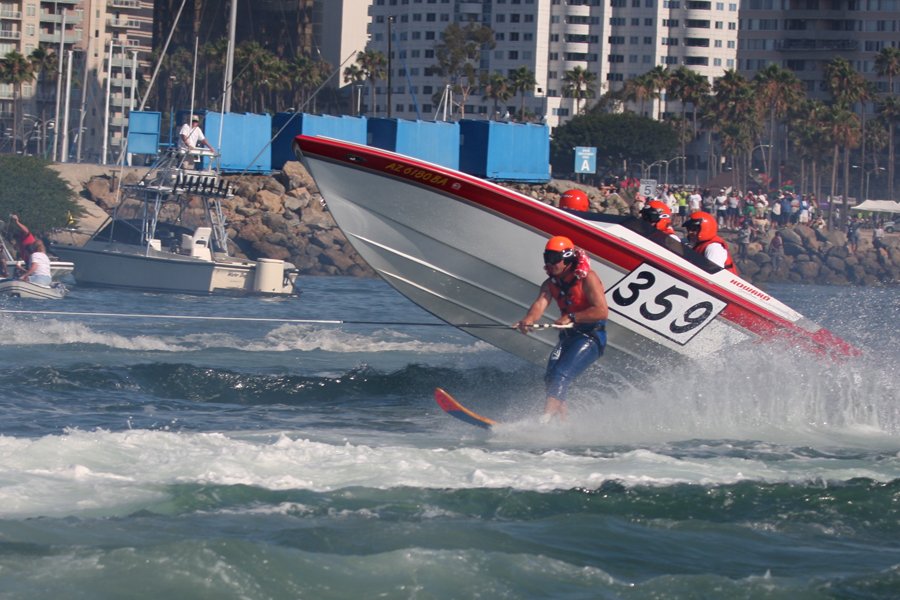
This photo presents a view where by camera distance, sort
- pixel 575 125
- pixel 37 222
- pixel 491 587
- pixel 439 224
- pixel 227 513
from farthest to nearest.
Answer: pixel 575 125, pixel 37 222, pixel 439 224, pixel 227 513, pixel 491 587

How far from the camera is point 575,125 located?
→ 82250 millimetres

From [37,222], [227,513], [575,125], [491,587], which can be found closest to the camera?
[491,587]

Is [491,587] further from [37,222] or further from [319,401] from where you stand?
[37,222]

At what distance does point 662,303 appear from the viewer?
11336 mm

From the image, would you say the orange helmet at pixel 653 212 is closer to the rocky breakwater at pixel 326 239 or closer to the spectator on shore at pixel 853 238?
the rocky breakwater at pixel 326 239

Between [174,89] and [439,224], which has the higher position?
[174,89]

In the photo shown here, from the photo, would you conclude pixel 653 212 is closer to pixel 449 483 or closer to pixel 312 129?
pixel 449 483

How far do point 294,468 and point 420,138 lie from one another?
110ft

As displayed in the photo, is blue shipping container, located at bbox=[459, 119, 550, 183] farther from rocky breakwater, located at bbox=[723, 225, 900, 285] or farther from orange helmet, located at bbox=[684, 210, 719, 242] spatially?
orange helmet, located at bbox=[684, 210, 719, 242]

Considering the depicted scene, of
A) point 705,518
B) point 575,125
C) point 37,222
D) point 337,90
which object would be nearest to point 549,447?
point 705,518

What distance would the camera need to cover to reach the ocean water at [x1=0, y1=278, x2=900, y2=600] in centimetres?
631

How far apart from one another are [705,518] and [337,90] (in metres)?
93.2

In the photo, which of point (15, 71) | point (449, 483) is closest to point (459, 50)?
point (15, 71)

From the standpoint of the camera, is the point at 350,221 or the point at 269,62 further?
the point at 269,62
